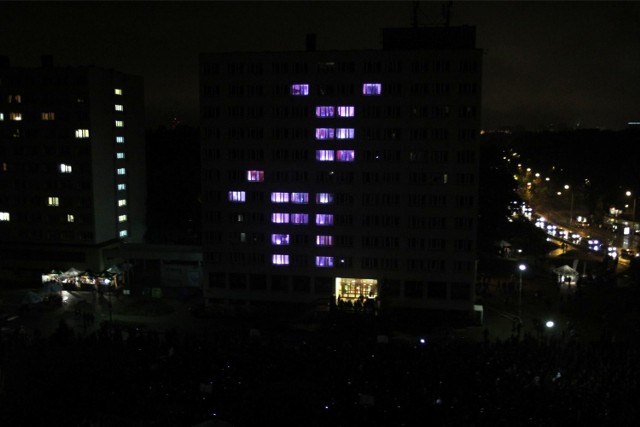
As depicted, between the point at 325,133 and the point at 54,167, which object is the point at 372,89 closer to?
the point at 325,133

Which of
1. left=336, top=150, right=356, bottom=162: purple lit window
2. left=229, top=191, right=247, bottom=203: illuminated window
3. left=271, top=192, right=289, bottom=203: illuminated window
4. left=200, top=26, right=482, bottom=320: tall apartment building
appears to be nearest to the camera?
left=200, top=26, right=482, bottom=320: tall apartment building

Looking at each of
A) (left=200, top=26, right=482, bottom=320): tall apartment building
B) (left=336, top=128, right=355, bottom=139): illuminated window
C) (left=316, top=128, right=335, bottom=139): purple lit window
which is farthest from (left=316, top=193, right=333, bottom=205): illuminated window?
(left=336, top=128, right=355, bottom=139): illuminated window

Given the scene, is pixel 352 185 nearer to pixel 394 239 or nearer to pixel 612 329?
pixel 394 239

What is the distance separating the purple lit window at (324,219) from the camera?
43656 millimetres

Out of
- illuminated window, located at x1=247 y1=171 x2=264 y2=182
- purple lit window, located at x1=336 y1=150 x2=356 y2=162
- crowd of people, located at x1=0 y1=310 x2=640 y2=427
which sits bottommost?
crowd of people, located at x1=0 y1=310 x2=640 y2=427

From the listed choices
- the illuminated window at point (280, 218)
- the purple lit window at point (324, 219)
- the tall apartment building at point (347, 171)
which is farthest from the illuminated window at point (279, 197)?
the purple lit window at point (324, 219)

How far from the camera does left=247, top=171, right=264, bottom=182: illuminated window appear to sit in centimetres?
4441

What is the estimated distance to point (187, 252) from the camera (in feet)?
165

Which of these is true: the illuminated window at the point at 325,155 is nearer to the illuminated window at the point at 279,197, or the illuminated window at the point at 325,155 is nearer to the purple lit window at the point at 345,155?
the purple lit window at the point at 345,155

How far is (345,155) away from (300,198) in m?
4.69

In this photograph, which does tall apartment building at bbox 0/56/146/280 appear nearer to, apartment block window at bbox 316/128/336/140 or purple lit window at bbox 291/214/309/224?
purple lit window at bbox 291/214/309/224

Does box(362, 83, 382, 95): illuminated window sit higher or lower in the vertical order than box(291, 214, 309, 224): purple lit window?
higher

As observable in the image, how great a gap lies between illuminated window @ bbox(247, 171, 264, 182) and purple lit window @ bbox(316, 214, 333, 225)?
205 inches

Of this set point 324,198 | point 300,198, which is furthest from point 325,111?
point 300,198
